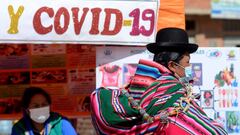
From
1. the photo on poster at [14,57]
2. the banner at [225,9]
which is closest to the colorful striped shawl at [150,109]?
the photo on poster at [14,57]

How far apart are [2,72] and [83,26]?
1.41m

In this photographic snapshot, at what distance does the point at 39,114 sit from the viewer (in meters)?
4.98

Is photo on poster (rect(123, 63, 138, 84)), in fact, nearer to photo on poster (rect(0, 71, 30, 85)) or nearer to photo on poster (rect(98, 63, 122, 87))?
photo on poster (rect(98, 63, 122, 87))

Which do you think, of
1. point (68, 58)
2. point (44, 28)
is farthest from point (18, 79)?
point (44, 28)

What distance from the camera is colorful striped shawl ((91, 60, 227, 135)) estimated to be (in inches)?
113

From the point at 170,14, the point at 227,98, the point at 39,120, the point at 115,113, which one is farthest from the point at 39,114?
the point at 115,113

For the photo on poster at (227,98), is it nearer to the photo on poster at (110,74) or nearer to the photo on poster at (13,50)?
the photo on poster at (110,74)

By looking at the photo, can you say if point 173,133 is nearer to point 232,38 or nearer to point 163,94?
point 163,94

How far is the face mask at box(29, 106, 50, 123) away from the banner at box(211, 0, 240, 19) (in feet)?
35.8

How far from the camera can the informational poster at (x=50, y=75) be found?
5.58m

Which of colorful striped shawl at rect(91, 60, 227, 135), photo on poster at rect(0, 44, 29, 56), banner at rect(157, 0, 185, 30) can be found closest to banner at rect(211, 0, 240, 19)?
photo on poster at rect(0, 44, 29, 56)

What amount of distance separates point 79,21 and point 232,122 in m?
1.57

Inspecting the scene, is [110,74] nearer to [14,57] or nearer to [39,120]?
[39,120]

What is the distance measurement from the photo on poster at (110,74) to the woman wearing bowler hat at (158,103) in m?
1.71
